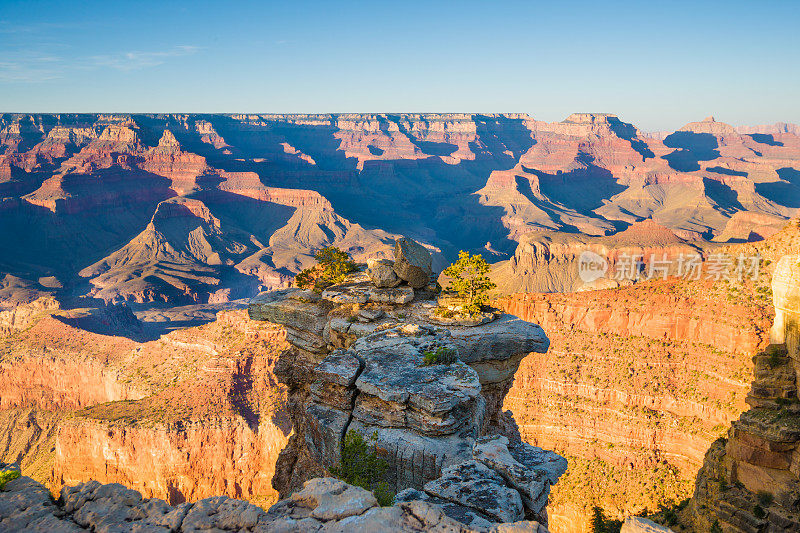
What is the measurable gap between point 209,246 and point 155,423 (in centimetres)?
12191

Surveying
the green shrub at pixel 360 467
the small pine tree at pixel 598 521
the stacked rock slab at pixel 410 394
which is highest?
the stacked rock slab at pixel 410 394

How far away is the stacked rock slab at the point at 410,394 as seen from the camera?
7.83 meters

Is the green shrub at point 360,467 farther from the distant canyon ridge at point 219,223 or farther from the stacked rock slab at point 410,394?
the distant canyon ridge at point 219,223

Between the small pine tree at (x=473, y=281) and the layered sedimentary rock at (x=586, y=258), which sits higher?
the small pine tree at (x=473, y=281)

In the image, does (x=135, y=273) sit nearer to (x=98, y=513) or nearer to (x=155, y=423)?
(x=155, y=423)

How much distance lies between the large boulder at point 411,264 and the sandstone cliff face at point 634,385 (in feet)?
71.8

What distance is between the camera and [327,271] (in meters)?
19.3

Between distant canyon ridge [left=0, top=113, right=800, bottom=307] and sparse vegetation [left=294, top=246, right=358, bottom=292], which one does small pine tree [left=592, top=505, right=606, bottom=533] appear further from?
distant canyon ridge [left=0, top=113, right=800, bottom=307]

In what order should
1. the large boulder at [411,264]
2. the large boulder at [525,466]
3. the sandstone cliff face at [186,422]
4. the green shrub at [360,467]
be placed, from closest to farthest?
the large boulder at [525,466] → the green shrub at [360,467] → the large boulder at [411,264] → the sandstone cliff face at [186,422]

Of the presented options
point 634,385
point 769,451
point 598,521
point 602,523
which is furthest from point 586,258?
point 769,451

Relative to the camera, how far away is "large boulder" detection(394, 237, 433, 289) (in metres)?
17.1

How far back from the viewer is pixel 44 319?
47531mm

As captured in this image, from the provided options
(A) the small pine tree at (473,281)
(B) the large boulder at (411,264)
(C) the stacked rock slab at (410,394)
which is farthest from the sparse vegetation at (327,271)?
(A) the small pine tree at (473,281)

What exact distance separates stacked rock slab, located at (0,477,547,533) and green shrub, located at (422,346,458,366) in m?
5.48
